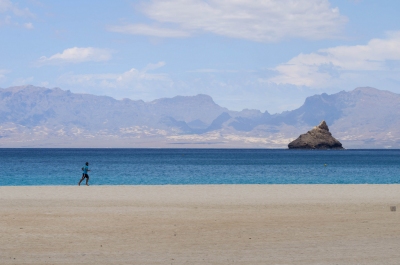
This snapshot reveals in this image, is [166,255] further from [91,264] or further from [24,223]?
[24,223]

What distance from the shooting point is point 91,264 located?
14477 millimetres

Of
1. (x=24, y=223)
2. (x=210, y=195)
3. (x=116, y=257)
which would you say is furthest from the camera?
(x=210, y=195)

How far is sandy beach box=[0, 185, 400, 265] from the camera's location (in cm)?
1544

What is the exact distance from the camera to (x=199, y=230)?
67.3ft

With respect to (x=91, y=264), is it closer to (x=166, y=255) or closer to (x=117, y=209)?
(x=166, y=255)

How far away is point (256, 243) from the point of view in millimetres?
17562

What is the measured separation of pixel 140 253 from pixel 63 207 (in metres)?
13.6

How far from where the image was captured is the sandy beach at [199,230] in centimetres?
1544

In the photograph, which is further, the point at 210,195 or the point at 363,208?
the point at 210,195

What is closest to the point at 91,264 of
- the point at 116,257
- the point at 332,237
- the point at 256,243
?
the point at 116,257

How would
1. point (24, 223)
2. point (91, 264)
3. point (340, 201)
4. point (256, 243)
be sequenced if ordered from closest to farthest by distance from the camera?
point (91, 264) < point (256, 243) < point (24, 223) < point (340, 201)

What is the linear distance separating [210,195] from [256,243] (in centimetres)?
1910

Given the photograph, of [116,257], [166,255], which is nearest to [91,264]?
[116,257]

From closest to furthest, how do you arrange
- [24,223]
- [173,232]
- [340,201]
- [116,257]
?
1. [116,257]
2. [173,232]
3. [24,223]
4. [340,201]
